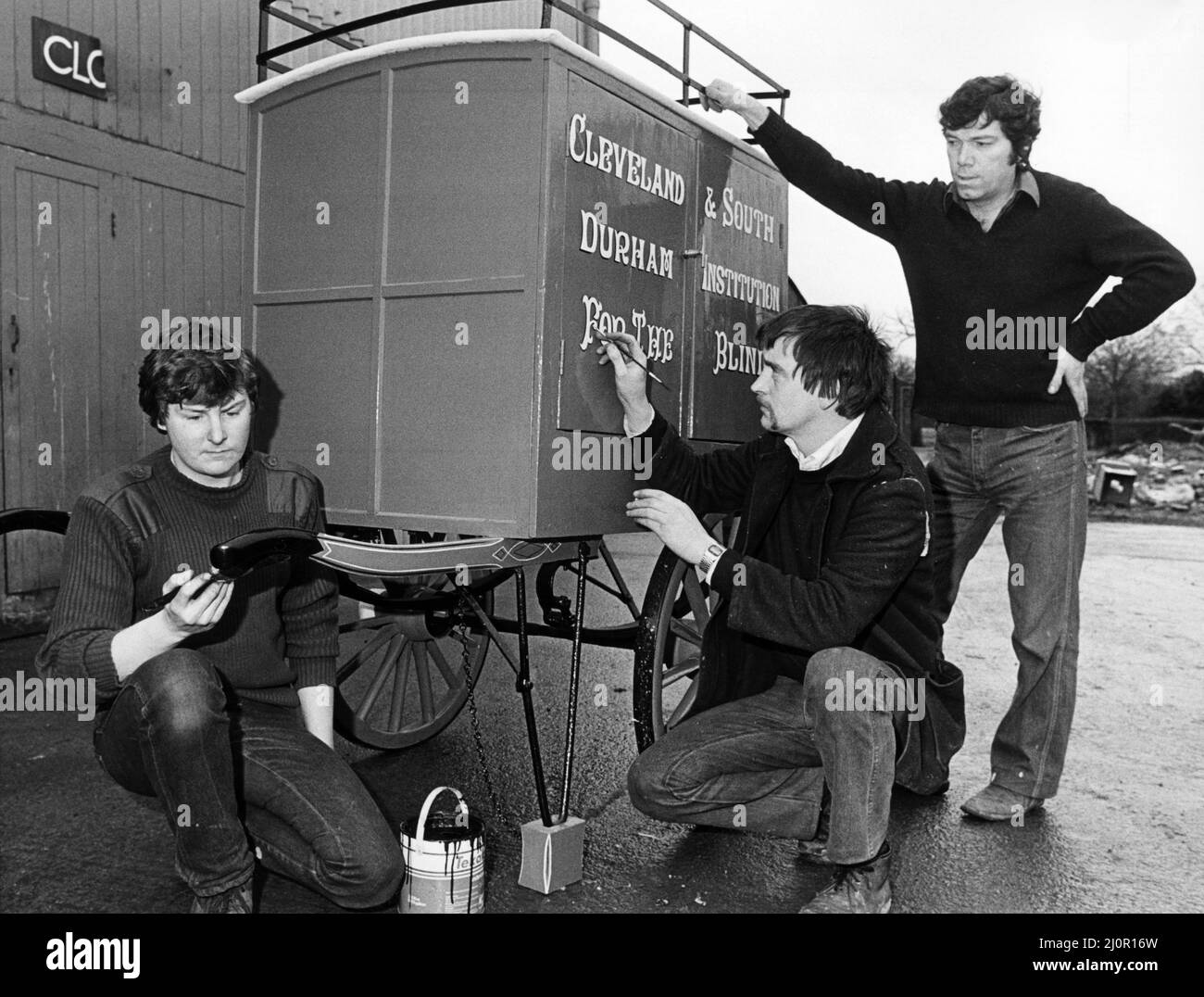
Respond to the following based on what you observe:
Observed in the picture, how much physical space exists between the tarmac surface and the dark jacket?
37 cm

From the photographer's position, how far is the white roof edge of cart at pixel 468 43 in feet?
9.60

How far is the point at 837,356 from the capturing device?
9.55 feet

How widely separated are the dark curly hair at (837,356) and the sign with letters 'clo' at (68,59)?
486 cm

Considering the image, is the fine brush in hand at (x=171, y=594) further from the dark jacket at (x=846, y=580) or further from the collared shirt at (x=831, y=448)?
the collared shirt at (x=831, y=448)

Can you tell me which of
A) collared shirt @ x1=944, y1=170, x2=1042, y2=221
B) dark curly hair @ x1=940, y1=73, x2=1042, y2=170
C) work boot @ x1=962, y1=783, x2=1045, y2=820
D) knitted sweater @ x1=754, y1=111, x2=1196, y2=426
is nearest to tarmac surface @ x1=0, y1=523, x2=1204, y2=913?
work boot @ x1=962, y1=783, x2=1045, y2=820

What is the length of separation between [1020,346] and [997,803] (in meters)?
1.49

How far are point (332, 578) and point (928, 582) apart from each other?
1.65m

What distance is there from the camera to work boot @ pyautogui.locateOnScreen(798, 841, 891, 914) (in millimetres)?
2660

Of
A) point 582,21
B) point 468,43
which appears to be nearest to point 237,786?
point 468,43

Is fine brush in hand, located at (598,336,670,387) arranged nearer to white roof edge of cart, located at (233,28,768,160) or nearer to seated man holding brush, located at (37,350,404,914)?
white roof edge of cart, located at (233,28,768,160)

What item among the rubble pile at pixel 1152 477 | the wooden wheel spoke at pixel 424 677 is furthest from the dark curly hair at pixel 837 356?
the rubble pile at pixel 1152 477

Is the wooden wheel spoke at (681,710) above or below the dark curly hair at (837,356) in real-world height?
below

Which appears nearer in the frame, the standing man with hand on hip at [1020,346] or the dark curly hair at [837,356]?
the dark curly hair at [837,356]
